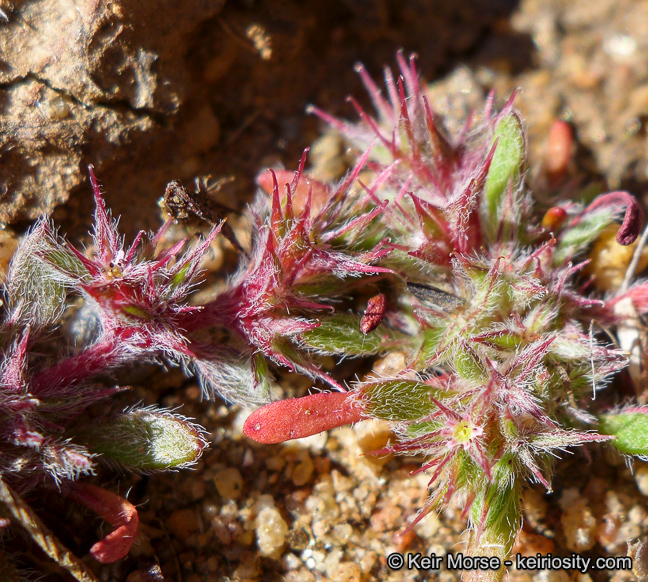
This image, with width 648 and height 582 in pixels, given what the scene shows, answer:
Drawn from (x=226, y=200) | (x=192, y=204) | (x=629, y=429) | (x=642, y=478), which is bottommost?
(x=642, y=478)

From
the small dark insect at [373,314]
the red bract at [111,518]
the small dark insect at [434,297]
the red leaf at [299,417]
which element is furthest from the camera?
the small dark insect at [434,297]

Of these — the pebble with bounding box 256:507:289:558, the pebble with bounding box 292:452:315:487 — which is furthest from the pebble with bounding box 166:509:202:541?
the pebble with bounding box 292:452:315:487

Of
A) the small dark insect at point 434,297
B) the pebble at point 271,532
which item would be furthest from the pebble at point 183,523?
the small dark insect at point 434,297

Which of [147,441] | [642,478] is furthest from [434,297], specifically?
[147,441]

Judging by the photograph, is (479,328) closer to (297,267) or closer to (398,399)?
(398,399)

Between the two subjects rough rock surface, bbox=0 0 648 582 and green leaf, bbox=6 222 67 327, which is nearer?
green leaf, bbox=6 222 67 327

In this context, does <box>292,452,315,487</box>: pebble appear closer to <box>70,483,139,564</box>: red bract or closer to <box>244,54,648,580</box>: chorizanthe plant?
<box>244,54,648,580</box>: chorizanthe plant

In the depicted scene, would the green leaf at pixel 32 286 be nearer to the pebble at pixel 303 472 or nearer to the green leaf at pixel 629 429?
the pebble at pixel 303 472
